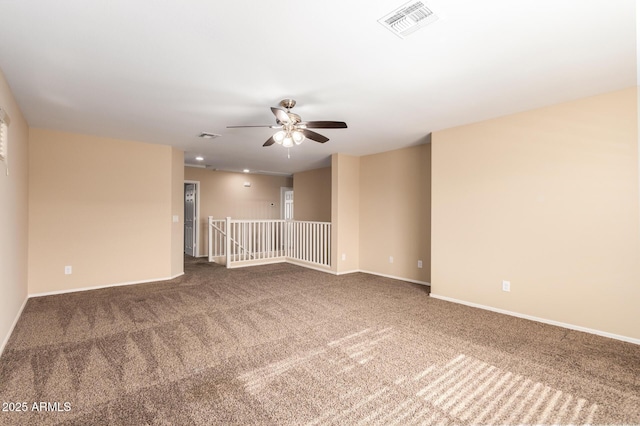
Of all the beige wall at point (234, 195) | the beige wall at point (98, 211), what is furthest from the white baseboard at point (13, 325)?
the beige wall at point (234, 195)

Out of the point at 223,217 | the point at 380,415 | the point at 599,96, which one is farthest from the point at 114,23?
the point at 223,217

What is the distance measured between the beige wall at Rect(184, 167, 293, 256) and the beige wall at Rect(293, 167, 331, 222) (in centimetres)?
127

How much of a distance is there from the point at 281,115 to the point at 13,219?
292 centimetres

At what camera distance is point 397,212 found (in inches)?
212

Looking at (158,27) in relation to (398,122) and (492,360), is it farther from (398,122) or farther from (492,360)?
(492,360)

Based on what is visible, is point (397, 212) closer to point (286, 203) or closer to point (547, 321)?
point (547, 321)

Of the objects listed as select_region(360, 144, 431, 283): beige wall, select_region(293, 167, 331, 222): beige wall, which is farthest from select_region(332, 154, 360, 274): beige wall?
select_region(293, 167, 331, 222): beige wall

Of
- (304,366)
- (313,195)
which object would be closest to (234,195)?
(313,195)

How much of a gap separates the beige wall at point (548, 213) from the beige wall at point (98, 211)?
4553 millimetres

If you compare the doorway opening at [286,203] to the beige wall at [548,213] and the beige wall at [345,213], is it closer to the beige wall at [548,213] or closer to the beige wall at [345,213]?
the beige wall at [345,213]

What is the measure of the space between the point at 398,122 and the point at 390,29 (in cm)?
200

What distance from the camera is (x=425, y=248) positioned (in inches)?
196

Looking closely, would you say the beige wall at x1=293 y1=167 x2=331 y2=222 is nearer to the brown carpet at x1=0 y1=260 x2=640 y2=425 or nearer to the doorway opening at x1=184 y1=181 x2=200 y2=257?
the doorway opening at x1=184 y1=181 x2=200 y2=257

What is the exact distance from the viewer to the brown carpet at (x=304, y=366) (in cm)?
177
